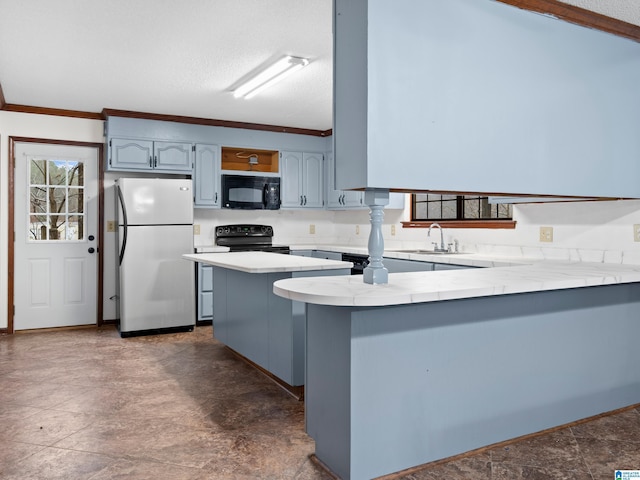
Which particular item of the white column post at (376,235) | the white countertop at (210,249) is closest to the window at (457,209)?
the white countertop at (210,249)

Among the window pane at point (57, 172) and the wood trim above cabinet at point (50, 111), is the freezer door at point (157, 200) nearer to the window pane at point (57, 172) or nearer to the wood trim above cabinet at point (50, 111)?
the window pane at point (57, 172)

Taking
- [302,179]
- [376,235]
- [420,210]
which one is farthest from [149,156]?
[376,235]

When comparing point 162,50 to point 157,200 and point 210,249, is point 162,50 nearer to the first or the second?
point 157,200

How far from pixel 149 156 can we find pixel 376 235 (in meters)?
3.70

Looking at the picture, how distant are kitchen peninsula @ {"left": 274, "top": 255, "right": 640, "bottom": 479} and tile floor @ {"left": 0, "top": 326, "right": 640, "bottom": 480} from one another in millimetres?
133

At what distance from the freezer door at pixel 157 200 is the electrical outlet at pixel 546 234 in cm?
329

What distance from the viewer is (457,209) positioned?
185 inches

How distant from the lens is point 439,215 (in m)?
4.98

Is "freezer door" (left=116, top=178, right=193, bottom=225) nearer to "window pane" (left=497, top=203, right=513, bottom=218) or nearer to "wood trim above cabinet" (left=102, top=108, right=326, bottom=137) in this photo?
"wood trim above cabinet" (left=102, top=108, right=326, bottom=137)

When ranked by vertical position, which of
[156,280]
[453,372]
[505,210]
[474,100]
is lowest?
[453,372]

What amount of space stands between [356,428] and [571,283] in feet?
4.07

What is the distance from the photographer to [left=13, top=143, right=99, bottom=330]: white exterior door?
5.01 meters

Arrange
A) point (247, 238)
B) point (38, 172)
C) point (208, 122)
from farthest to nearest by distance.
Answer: point (247, 238) → point (208, 122) → point (38, 172)

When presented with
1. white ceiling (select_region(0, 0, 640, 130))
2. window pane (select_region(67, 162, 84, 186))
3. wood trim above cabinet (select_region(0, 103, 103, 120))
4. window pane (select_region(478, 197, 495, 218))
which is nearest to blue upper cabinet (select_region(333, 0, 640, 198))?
white ceiling (select_region(0, 0, 640, 130))
